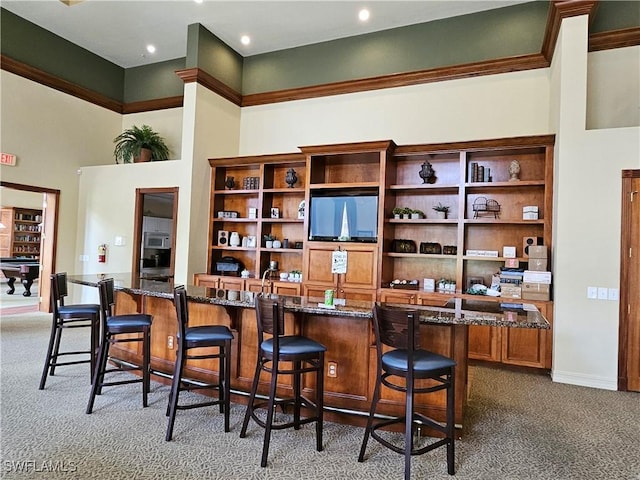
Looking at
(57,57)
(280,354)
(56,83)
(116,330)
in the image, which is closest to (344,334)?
(280,354)

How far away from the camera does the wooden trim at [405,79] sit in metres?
5.55

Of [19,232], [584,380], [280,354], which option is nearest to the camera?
[280,354]

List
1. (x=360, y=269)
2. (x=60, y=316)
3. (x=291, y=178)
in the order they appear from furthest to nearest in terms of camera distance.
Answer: (x=291, y=178), (x=360, y=269), (x=60, y=316)

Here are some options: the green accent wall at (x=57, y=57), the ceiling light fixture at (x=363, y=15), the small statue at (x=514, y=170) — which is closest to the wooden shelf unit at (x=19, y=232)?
the green accent wall at (x=57, y=57)

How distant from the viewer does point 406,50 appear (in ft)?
20.4

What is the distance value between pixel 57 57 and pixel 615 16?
845cm

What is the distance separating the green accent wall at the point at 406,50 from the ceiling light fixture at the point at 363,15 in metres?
0.40

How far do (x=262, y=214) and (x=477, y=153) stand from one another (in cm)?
327

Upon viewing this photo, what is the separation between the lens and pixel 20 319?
6750 millimetres

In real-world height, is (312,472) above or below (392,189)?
below

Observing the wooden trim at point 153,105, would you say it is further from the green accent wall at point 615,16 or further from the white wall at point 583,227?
the green accent wall at point 615,16

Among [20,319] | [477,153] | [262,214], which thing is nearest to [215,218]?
[262,214]

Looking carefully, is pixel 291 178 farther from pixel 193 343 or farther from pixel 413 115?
pixel 193 343

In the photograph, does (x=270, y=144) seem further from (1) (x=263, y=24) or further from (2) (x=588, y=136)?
(2) (x=588, y=136)
